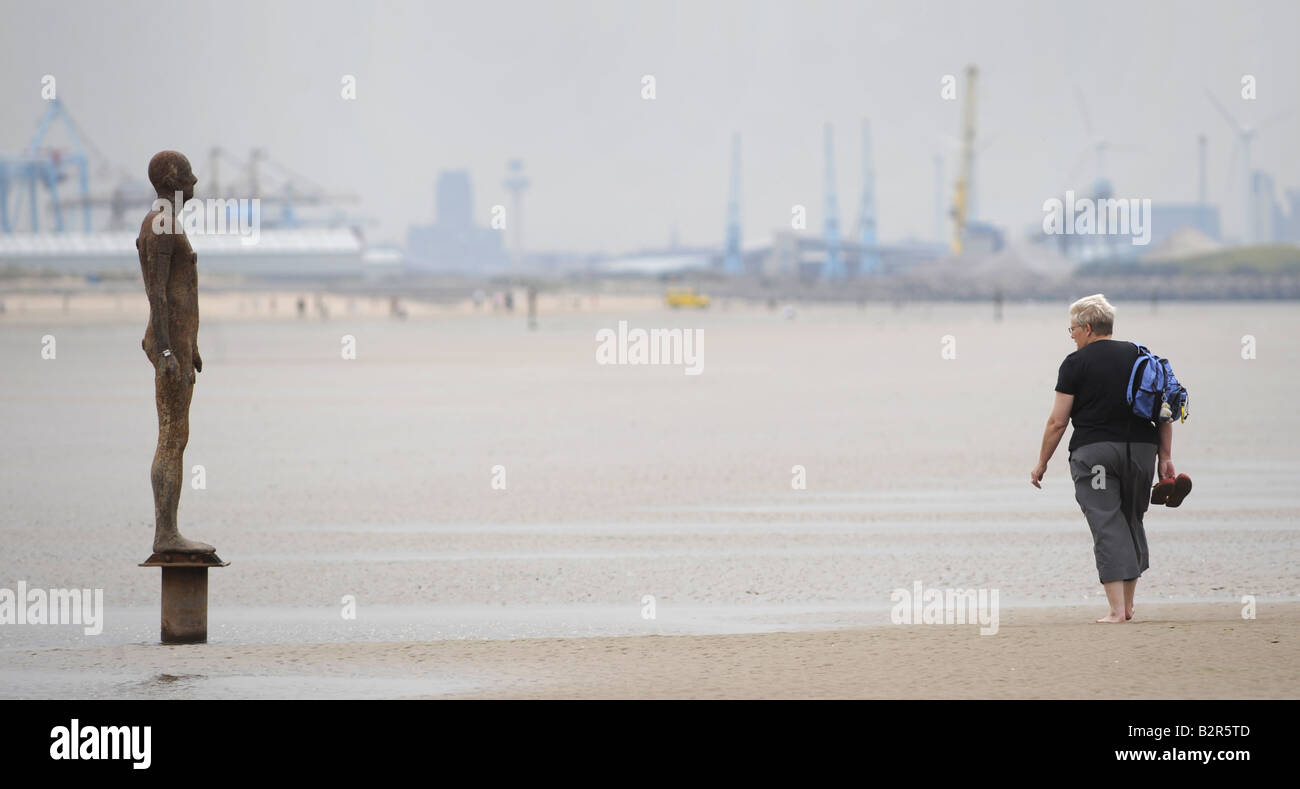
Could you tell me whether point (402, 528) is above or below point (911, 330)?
below

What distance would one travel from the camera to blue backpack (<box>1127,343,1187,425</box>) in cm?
769

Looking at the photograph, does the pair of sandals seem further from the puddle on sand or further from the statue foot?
the statue foot

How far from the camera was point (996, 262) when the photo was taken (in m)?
184

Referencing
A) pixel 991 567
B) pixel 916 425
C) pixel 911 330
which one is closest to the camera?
pixel 991 567

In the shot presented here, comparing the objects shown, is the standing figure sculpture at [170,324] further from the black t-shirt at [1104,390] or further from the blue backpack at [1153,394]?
the blue backpack at [1153,394]

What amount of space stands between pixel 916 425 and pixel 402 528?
1011 cm
